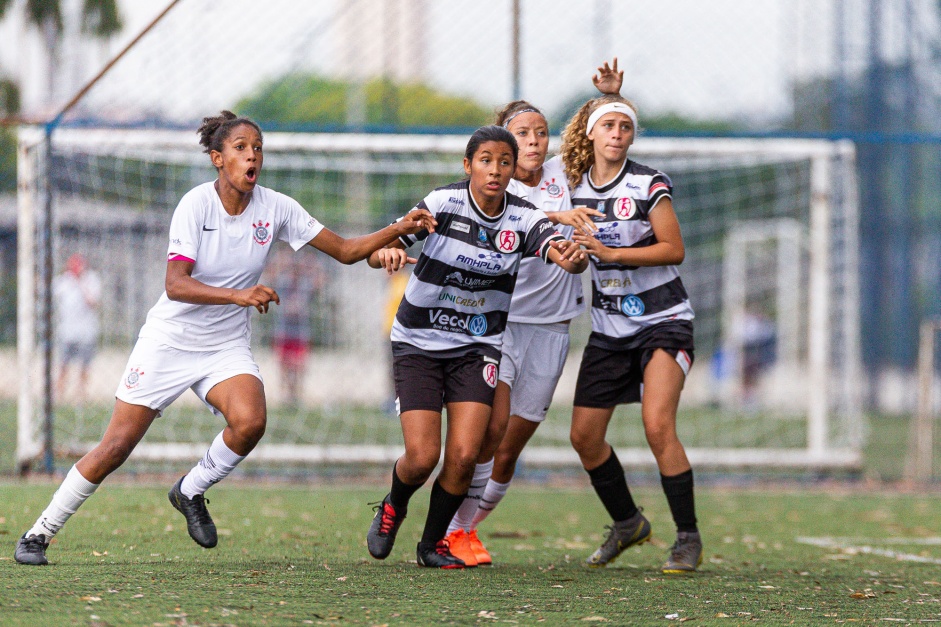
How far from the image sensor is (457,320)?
5328 mm

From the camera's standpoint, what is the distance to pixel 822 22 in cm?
1836

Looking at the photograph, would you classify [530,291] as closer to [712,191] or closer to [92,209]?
[92,209]

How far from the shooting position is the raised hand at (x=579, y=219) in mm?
5340

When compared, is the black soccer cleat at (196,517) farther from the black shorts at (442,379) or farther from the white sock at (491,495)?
the white sock at (491,495)

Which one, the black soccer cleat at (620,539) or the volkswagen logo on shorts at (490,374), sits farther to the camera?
the black soccer cleat at (620,539)

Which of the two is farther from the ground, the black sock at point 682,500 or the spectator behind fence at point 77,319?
the spectator behind fence at point 77,319

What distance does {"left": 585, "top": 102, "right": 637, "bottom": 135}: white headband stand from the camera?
18.4 ft

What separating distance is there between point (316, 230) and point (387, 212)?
30.7ft

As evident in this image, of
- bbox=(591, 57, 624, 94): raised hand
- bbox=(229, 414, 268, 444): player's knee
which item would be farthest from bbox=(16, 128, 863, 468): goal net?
bbox=(229, 414, 268, 444): player's knee

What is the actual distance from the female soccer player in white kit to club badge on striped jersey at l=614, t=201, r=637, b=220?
0.95m

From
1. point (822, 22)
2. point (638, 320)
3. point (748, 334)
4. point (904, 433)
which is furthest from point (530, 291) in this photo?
point (748, 334)

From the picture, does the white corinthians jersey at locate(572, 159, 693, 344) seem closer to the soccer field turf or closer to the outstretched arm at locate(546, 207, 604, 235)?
the outstretched arm at locate(546, 207, 604, 235)

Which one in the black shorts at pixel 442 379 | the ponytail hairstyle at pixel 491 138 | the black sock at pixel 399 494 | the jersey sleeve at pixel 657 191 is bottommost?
the black sock at pixel 399 494

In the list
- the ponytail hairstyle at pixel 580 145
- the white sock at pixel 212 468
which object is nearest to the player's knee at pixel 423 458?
the white sock at pixel 212 468
